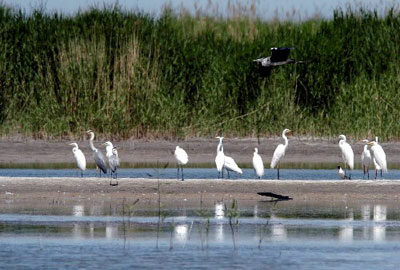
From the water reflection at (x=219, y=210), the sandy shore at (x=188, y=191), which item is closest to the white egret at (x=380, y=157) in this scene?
the sandy shore at (x=188, y=191)

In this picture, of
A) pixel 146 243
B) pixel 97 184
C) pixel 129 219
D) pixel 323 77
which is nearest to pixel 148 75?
pixel 323 77

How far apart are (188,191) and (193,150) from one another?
7.12 m

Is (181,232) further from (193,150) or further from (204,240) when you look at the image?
(193,150)

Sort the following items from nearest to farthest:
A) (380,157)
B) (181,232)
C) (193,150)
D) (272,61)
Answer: (181,232)
(380,157)
(272,61)
(193,150)

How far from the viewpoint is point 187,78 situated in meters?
23.8

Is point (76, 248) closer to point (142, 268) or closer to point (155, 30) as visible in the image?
point (142, 268)

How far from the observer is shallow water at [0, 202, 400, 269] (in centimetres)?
929

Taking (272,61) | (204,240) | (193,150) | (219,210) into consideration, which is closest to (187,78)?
(193,150)

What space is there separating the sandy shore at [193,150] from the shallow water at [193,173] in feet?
5.17

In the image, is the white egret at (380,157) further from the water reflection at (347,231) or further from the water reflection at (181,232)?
the water reflection at (181,232)

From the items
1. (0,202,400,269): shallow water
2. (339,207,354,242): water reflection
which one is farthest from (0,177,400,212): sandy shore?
(339,207,354,242): water reflection

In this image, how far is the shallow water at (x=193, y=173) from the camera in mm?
17359

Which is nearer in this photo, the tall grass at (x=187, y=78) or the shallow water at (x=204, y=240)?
the shallow water at (x=204, y=240)

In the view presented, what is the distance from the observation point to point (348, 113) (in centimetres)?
2245
